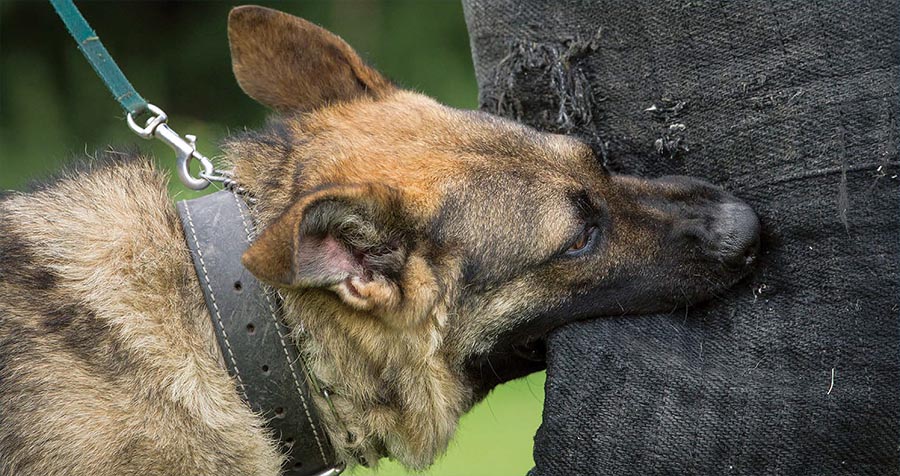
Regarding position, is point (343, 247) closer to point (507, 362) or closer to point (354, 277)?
point (354, 277)

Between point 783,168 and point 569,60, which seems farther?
point 569,60

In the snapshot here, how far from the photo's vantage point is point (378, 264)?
10.1 feet

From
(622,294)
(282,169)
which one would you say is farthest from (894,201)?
(282,169)

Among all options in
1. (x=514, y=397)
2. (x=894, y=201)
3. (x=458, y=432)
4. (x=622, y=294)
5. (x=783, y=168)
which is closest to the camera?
(x=894, y=201)

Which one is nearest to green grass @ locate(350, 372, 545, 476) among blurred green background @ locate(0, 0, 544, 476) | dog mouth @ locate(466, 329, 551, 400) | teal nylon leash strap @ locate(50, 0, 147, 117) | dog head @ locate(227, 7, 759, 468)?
dog mouth @ locate(466, 329, 551, 400)

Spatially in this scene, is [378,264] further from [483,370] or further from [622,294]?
[622,294]

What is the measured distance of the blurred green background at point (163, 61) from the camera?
1104cm

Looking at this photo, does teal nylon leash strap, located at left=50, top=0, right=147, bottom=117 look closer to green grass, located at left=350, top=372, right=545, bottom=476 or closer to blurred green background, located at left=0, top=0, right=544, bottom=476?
green grass, located at left=350, top=372, right=545, bottom=476

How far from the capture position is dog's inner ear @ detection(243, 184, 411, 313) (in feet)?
8.48

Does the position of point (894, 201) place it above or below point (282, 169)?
below

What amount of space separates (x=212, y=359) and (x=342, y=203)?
69 centimetres

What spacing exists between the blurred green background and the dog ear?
7686mm

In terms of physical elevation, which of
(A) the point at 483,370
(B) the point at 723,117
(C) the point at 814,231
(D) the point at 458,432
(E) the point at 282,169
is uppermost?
(E) the point at 282,169

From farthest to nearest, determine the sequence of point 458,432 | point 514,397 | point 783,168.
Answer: point 514,397 < point 458,432 < point 783,168
